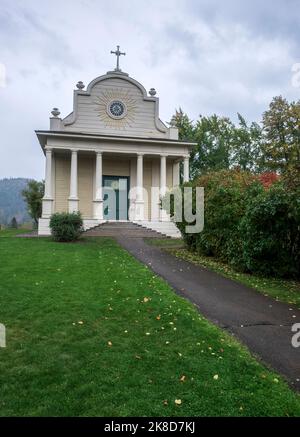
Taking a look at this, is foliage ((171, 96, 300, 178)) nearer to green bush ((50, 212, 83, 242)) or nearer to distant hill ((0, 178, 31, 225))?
green bush ((50, 212, 83, 242))

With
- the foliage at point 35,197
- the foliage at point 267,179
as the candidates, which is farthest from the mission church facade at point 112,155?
the foliage at point 35,197

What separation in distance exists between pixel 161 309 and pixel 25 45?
9.19 m

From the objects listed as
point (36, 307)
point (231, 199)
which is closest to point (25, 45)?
point (231, 199)

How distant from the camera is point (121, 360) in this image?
13.6 feet

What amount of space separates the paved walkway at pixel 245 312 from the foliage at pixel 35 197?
27.1 m

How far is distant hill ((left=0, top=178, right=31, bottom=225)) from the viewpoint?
124725 mm

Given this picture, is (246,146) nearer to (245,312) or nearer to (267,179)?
(267,179)

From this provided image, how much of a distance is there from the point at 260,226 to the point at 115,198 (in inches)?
598

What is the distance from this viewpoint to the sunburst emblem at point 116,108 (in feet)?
75.7

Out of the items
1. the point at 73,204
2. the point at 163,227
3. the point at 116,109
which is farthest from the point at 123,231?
the point at 116,109
